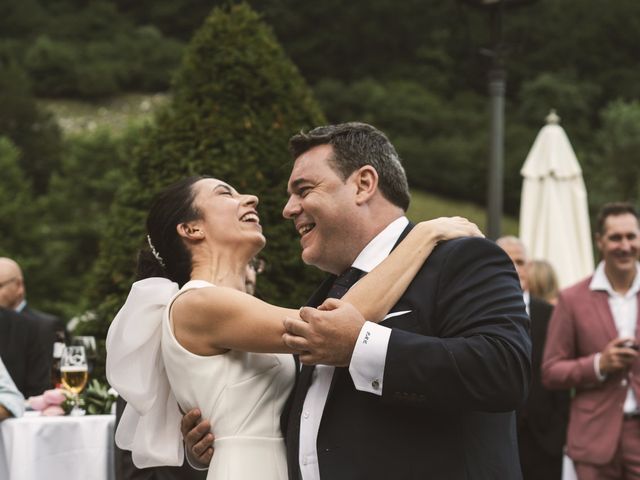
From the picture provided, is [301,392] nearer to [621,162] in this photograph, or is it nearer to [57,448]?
[57,448]

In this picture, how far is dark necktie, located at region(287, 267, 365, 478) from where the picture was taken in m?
2.79

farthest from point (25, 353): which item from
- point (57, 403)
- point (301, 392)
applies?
point (301, 392)

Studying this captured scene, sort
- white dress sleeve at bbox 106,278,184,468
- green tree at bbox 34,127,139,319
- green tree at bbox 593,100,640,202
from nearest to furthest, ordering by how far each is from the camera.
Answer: white dress sleeve at bbox 106,278,184,468, green tree at bbox 34,127,139,319, green tree at bbox 593,100,640,202

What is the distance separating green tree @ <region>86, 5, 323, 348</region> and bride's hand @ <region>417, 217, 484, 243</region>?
3.15 m

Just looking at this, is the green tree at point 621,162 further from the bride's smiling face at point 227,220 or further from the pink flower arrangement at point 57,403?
the bride's smiling face at point 227,220

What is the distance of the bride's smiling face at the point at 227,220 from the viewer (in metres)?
3.29

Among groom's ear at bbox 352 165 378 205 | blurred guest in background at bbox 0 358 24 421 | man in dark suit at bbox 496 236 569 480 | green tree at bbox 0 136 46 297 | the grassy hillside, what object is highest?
groom's ear at bbox 352 165 378 205

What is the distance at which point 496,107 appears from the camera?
8695mm

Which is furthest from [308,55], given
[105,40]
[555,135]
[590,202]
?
[555,135]

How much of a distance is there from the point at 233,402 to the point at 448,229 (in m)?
0.91

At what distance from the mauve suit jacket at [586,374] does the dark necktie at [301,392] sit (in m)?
3.23

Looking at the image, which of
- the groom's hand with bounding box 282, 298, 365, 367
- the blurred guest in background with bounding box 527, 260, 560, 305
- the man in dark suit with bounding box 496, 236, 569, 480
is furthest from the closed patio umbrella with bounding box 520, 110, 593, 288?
the groom's hand with bounding box 282, 298, 365, 367

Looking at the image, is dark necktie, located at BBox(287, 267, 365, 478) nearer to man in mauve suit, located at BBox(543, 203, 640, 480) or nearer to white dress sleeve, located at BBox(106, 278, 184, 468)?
white dress sleeve, located at BBox(106, 278, 184, 468)

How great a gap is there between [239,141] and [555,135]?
5.64 m
